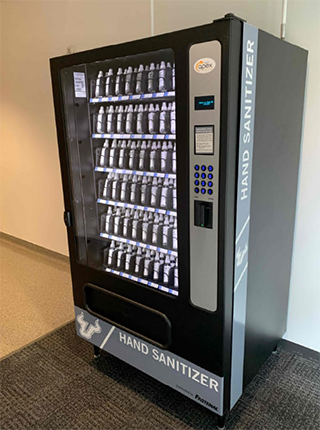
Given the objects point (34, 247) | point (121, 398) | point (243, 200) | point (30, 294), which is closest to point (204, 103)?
point (243, 200)

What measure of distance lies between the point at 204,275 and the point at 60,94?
1250mm

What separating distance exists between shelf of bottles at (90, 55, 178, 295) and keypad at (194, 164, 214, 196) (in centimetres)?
26

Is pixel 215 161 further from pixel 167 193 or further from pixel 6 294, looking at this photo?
pixel 6 294

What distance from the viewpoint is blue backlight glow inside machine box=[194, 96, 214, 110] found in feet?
4.52

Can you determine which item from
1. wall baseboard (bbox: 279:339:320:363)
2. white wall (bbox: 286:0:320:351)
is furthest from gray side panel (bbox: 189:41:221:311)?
wall baseboard (bbox: 279:339:320:363)

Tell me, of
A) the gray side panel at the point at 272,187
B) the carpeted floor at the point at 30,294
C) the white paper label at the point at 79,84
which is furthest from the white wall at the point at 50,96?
the white paper label at the point at 79,84

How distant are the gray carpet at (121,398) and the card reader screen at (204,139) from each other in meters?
1.45

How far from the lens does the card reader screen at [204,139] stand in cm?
141

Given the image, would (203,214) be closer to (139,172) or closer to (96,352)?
(139,172)

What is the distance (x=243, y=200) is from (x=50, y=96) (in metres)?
2.72

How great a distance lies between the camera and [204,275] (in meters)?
1.59

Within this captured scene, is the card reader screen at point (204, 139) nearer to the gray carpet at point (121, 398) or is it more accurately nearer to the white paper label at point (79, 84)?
the white paper label at point (79, 84)

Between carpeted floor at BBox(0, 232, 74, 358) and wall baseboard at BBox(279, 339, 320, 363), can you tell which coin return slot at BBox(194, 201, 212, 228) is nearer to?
wall baseboard at BBox(279, 339, 320, 363)

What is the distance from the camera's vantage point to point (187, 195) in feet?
5.08
